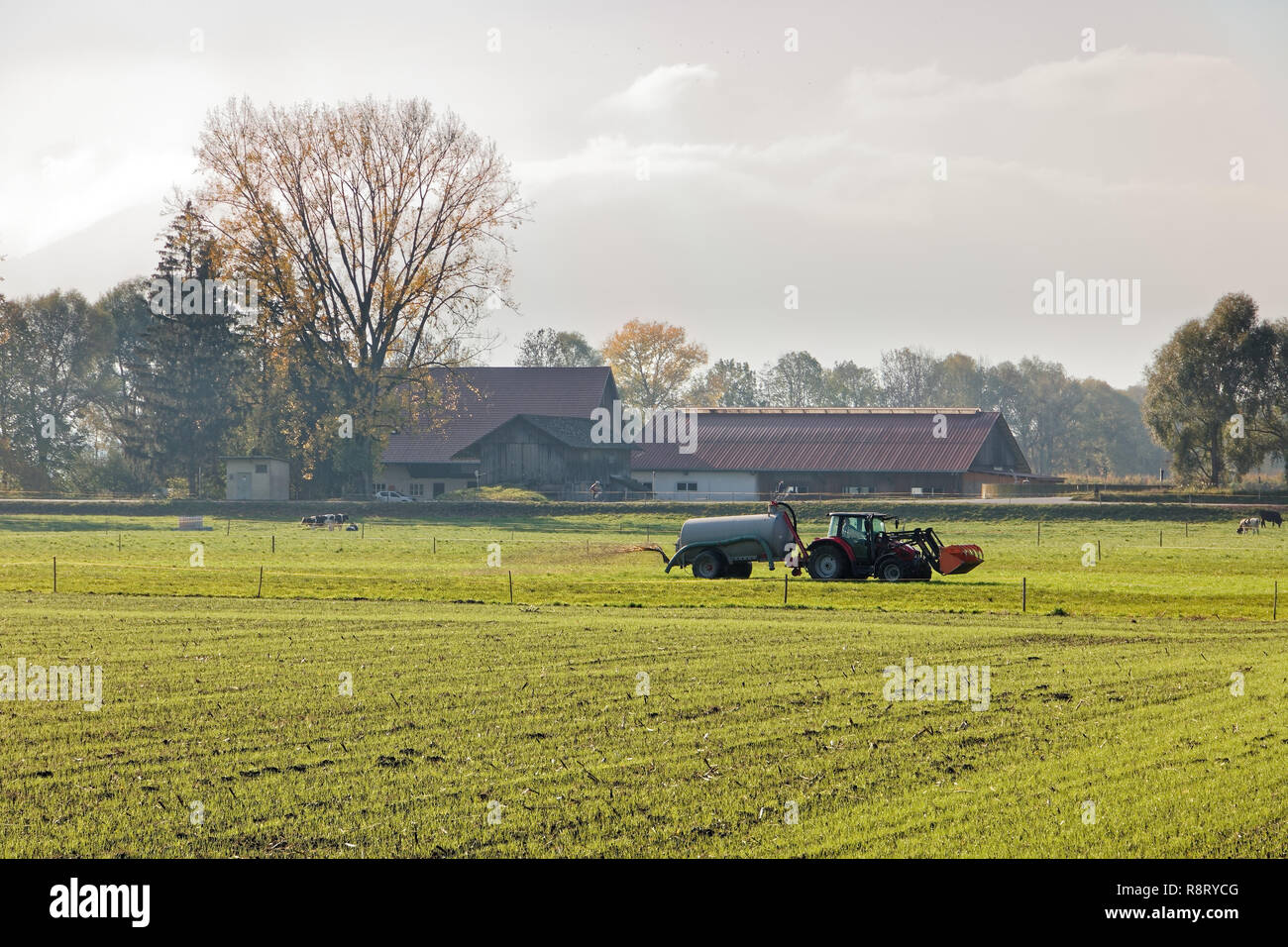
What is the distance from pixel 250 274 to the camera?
8462 centimetres

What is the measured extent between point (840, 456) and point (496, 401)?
29.6 metres

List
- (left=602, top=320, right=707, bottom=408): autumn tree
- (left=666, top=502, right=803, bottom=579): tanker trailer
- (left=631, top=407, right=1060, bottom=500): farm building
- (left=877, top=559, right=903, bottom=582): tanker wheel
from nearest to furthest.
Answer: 1. (left=877, top=559, right=903, bottom=582): tanker wheel
2. (left=666, top=502, right=803, bottom=579): tanker trailer
3. (left=631, top=407, right=1060, bottom=500): farm building
4. (left=602, top=320, right=707, bottom=408): autumn tree

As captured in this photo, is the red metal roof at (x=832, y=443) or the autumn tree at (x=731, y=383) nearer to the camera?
the red metal roof at (x=832, y=443)

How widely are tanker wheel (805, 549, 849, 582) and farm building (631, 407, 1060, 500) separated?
56512mm

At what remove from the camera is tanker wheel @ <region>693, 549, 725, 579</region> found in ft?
138

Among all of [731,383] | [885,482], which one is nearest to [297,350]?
[885,482]

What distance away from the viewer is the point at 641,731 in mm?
14898

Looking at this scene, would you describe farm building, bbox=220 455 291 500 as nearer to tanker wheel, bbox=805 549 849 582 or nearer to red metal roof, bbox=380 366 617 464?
red metal roof, bbox=380 366 617 464

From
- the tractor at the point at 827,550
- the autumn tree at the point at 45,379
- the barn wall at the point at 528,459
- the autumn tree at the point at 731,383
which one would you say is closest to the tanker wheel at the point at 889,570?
the tractor at the point at 827,550

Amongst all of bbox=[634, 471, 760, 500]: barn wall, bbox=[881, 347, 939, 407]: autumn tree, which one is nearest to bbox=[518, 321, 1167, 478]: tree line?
bbox=[881, 347, 939, 407]: autumn tree

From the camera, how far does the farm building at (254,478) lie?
88.8m

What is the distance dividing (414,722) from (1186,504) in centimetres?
6988

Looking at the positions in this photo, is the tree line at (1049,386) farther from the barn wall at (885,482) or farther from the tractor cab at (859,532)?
the tractor cab at (859,532)

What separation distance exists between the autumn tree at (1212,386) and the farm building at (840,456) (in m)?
10.1
